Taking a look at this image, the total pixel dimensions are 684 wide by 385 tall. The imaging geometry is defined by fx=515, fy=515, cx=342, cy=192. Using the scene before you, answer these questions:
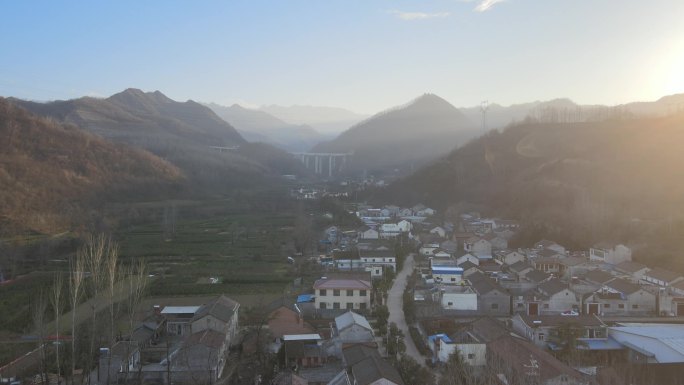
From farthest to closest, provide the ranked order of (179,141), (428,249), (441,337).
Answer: (179,141) < (428,249) < (441,337)

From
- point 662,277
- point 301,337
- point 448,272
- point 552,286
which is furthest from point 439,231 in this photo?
point 301,337

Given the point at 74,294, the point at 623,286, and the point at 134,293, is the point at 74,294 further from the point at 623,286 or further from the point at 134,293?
the point at 623,286

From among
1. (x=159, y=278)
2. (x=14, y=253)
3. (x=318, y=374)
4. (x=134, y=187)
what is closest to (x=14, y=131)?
(x=134, y=187)

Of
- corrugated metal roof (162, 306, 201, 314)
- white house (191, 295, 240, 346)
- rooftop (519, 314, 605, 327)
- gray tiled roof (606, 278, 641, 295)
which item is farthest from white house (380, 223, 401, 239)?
white house (191, 295, 240, 346)

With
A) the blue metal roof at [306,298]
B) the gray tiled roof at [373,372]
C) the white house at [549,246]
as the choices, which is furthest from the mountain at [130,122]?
the gray tiled roof at [373,372]

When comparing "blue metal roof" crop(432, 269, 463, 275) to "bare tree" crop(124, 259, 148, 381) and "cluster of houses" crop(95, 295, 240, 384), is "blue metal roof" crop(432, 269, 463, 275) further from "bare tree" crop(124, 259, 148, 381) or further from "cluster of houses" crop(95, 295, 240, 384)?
"bare tree" crop(124, 259, 148, 381)

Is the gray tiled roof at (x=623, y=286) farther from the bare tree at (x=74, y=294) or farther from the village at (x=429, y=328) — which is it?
the bare tree at (x=74, y=294)
